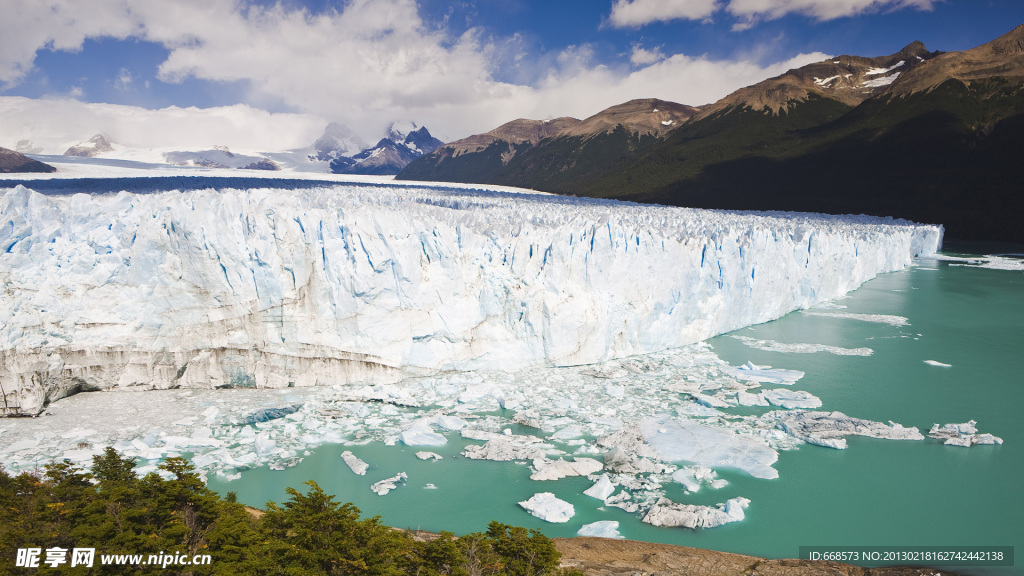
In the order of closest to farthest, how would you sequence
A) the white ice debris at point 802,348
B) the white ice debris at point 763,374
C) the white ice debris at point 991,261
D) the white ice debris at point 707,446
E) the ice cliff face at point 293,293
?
the white ice debris at point 707,446 → the ice cliff face at point 293,293 → the white ice debris at point 763,374 → the white ice debris at point 802,348 → the white ice debris at point 991,261

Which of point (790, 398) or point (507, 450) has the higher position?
point (790, 398)

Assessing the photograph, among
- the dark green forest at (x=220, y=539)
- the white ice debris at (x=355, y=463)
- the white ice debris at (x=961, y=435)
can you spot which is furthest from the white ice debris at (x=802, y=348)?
the dark green forest at (x=220, y=539)

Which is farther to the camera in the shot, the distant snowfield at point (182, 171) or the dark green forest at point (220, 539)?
the distant snowfield at point (182, 171)

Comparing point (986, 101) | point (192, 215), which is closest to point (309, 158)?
point (986, 101)

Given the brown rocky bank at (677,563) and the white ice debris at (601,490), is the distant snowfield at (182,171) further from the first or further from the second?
the brown rocky bank at (677,563)

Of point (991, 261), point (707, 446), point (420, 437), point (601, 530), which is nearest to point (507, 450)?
point (420, 437)

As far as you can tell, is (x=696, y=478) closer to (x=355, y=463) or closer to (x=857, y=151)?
(x=355, y=463)
